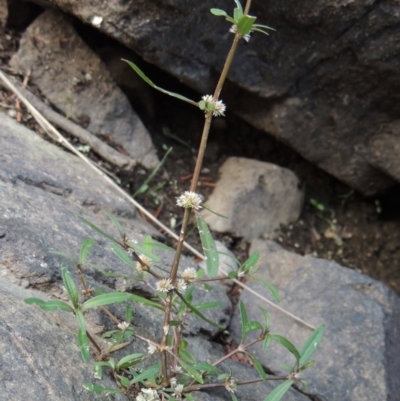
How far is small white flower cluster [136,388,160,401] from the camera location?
1506mm

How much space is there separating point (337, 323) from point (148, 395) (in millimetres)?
1124

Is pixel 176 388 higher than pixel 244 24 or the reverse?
the reverse

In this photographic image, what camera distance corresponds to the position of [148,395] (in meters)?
1.51

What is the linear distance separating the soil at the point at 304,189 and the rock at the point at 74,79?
0.11 m

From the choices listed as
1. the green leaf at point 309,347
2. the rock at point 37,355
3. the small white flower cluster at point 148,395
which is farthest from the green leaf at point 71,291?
the green leaf at point 309,347

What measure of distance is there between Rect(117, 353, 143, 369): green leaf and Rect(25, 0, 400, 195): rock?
131cm

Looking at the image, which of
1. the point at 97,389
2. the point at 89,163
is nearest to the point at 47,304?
the point at 97,389

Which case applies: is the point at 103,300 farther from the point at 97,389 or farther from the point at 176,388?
the point at 176,388

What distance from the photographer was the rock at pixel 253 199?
2.75 m

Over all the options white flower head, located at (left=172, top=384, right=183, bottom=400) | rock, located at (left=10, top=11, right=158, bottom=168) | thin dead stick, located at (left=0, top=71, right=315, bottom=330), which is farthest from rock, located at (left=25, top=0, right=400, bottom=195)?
white flower head, located at (left=172, top=384, right=183, bottom=400)

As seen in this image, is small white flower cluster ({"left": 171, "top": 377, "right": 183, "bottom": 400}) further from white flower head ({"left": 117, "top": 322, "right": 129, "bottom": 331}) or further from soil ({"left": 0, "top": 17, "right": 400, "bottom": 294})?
soil ({"left": 0, "top": 17, "right": 400, "bottom": 294})

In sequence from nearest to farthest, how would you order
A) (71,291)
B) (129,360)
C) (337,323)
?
(71,291), (129,360), (337,323)

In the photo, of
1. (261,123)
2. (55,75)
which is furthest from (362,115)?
(55,75)

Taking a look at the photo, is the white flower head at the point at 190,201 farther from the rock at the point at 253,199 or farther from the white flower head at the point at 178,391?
the rock at the point at 253,199
